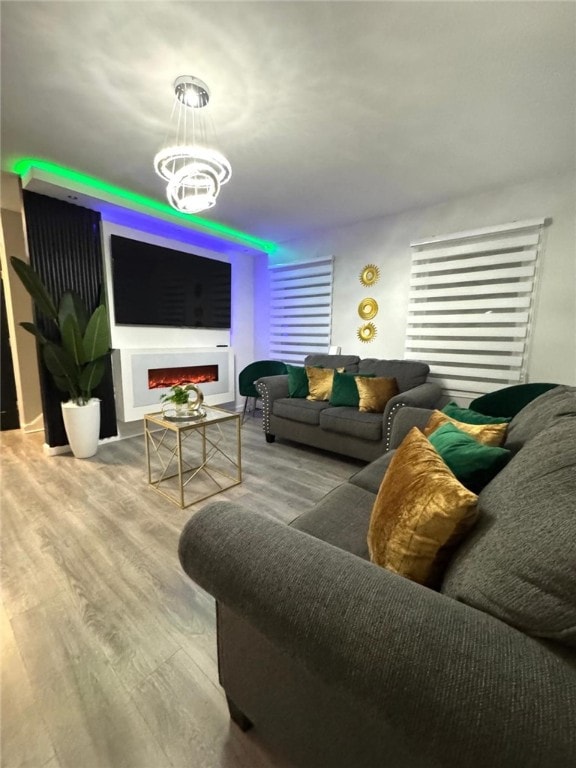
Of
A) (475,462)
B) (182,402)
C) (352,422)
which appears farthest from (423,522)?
(352,422)

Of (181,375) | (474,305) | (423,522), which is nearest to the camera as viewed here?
(423,522)

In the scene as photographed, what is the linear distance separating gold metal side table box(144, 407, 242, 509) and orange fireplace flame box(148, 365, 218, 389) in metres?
0.68

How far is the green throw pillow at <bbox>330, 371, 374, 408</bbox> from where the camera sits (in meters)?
2.99

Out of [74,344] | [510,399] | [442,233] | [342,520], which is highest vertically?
[442,233]

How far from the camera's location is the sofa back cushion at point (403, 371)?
3035 mm

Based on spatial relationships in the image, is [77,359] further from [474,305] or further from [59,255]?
[474,305]

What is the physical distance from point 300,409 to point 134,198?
2584mm

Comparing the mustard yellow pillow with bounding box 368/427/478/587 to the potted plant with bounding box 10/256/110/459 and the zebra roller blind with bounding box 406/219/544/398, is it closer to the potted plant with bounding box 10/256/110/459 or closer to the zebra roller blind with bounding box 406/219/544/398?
the zebra roller blind with bounding box 406/219/544/398

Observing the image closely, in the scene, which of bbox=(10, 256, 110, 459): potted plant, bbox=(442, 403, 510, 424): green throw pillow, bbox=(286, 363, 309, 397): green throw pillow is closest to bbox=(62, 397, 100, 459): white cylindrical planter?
bbox=(10, 256, 110, 459): potted plant

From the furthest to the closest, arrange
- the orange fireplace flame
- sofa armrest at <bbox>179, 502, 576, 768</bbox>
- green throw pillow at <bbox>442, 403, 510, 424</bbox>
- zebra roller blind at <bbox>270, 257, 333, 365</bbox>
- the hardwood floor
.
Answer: zebra roller blind at <bbox>270, 257, 333, 365</bbox>, the orange fireplace flame, green throw pillow at <bbox>442, 403, 510, 424</bbox>, the hardwood floor, sofa armrest at <bbox>179, 502, 576, 768</bbox>

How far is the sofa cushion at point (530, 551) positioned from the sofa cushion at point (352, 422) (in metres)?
1.78

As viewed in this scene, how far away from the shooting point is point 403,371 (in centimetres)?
309

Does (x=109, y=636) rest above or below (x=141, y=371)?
below

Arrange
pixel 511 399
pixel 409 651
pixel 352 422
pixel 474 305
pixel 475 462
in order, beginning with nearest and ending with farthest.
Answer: pixel 409 651 < pixel 475 462 < pixel 511 399 < pixel 352 422 < pixel 474 305
